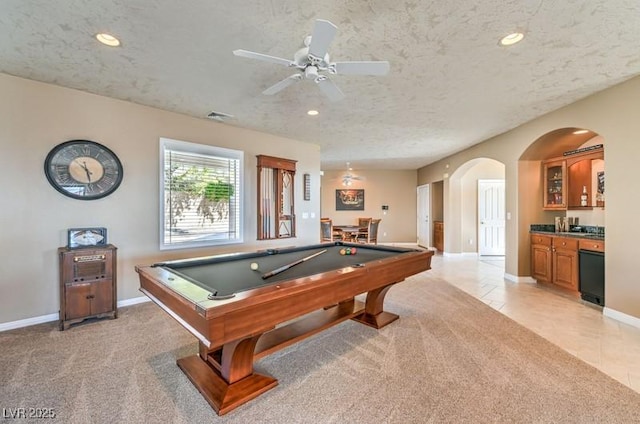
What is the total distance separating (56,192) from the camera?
10.4ft

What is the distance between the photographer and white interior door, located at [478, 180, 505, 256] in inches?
292

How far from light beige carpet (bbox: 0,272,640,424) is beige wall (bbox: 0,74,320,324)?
2.00ft

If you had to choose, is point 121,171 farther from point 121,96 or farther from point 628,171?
point 628,171

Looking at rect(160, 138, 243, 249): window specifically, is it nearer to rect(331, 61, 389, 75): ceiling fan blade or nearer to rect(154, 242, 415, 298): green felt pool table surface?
rect(154, 242, 415, 298): green felt pool table surface

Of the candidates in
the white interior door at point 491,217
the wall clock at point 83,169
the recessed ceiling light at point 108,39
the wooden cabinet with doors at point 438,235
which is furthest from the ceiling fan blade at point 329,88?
the wooden cabinet with doors at point 438,235

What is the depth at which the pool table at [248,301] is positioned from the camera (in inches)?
57.9

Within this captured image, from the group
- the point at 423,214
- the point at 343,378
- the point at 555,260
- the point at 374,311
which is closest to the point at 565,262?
the point at 555,260

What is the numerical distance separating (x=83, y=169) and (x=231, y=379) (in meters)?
3.04

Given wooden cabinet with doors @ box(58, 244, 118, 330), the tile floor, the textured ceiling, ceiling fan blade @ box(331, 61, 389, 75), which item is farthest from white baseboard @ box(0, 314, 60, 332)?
the tile floor

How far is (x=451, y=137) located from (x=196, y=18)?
4774 millimetres

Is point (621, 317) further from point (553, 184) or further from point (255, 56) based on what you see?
point (255, 56)

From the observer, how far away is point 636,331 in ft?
9.52

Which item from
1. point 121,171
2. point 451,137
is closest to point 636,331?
point 451,137

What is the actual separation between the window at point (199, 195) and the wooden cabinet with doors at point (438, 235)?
594 centimetres
